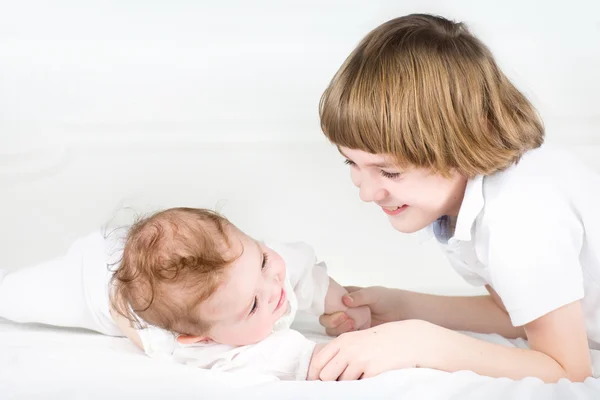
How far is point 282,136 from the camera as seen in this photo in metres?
2.87

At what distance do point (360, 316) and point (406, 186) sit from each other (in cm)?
40

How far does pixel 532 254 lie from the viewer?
4.63 ft

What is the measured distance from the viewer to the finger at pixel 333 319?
70.1 inches

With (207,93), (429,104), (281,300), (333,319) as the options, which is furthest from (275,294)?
(207,93)

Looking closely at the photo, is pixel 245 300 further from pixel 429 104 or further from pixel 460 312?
pixel 460 312

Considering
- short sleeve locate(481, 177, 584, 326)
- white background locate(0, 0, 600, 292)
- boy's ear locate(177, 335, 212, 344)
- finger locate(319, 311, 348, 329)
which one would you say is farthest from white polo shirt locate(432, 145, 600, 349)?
white background locate(0, 0, 600, 292)

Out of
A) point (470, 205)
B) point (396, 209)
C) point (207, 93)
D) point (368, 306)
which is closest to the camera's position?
point (470, 205)

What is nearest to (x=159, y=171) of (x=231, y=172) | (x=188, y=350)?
(x=231, y=172)

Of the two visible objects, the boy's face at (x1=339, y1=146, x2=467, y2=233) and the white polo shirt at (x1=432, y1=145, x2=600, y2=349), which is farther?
the boy's face at (x1=339, y1=146, x2=467, y2=233)

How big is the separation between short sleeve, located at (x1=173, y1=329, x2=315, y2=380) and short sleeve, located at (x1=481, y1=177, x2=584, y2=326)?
1.13 feet

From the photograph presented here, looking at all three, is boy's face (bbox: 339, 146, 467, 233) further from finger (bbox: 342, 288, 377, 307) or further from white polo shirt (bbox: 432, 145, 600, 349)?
finger (bbox: 342, 288, 377, 307)

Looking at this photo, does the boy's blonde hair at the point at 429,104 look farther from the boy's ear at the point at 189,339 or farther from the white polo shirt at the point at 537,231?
the boy's ear at the point at 189,339

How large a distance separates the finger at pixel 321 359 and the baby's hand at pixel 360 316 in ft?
1.18

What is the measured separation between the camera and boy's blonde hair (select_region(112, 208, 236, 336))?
1.44 metres
